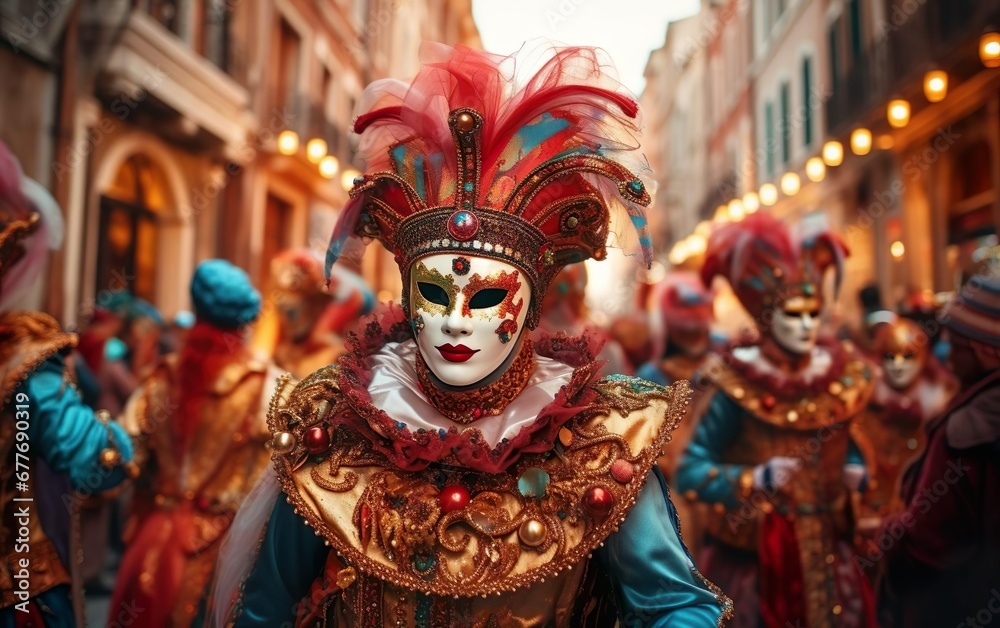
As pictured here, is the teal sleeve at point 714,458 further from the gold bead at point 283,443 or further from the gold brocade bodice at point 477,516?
the gold bead at point 283,443

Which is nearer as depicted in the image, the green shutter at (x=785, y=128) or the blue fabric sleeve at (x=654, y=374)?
the blue fabric sleeve at (x=654, y=374)

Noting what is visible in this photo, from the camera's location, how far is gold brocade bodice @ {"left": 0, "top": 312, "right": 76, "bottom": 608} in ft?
8.63

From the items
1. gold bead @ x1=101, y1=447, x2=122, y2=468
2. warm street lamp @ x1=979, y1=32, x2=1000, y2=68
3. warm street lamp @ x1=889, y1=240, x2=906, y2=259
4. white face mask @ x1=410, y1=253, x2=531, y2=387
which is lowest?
gold bead @ x1=101, y1=447, x2=122, y2=468

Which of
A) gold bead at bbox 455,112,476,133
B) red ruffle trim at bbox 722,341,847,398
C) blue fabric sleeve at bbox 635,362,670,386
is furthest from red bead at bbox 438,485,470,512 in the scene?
blue fabric sleeve at bbox 635,362,670,386

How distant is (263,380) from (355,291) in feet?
7.34

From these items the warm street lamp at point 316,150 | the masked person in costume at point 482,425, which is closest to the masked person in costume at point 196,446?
the masked person in costume at point 482,425

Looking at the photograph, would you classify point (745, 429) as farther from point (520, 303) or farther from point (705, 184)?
point (705, 184)

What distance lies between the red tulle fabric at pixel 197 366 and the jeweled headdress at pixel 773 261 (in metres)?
2.54

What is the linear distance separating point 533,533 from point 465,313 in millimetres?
516

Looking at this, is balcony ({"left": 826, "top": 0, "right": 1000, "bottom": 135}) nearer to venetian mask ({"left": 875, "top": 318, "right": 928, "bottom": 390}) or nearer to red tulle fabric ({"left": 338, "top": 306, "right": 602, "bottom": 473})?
venetian mask ({"left": 875, "top": 318, "right": 928, "bottom": 390})

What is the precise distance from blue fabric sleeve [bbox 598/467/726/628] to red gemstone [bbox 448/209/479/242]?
0.72 m

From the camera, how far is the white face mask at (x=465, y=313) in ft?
6.22

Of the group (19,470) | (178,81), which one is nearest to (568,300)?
(19,470)

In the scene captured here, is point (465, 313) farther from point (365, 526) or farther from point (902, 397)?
point (902, 397)
